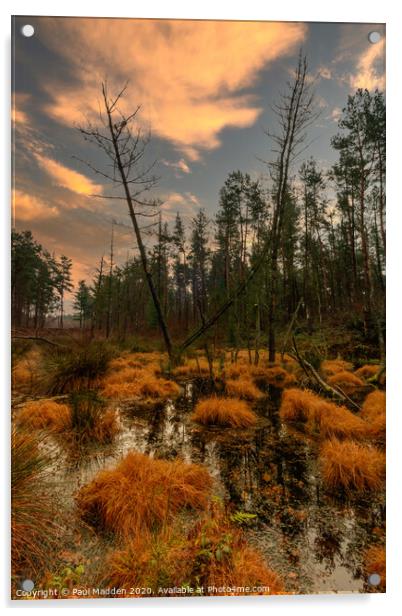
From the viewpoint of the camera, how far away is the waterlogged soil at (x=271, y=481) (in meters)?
1.84

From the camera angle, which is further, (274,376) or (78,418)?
(274,376)

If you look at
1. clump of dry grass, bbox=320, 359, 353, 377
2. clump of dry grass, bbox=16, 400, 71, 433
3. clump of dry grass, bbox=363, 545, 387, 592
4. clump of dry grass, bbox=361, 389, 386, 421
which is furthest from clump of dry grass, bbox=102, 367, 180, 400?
clump of dry grass, bbox=363, 545, 387, 592

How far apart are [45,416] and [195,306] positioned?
6.52ft

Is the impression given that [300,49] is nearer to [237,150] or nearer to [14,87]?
[237,150]

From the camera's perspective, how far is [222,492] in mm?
2287

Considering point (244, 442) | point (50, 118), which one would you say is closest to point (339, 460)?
point (244, 442)

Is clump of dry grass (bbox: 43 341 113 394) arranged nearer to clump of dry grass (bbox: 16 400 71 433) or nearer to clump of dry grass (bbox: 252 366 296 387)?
clump of dry grass (bbox: 16 400 71 433)

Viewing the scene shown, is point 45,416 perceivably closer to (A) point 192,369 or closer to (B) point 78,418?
(B) point 78,418

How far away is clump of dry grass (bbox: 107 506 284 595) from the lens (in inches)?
68.4

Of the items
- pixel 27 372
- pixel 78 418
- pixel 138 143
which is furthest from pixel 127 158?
pixel 78 418

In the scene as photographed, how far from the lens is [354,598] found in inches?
80.2

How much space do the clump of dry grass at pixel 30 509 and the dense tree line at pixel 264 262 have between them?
44.8 inches

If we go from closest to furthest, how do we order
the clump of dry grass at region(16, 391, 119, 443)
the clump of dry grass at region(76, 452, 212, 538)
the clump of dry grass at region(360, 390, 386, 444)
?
the clump of dry grass at region(76, 452, 212, 538), the clump of dry grass at region(360, 390, 386, 444), the clump of dry grass at region(16, 391, 119, 443)

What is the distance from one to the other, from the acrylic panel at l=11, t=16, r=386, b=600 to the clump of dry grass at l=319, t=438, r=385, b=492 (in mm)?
16
